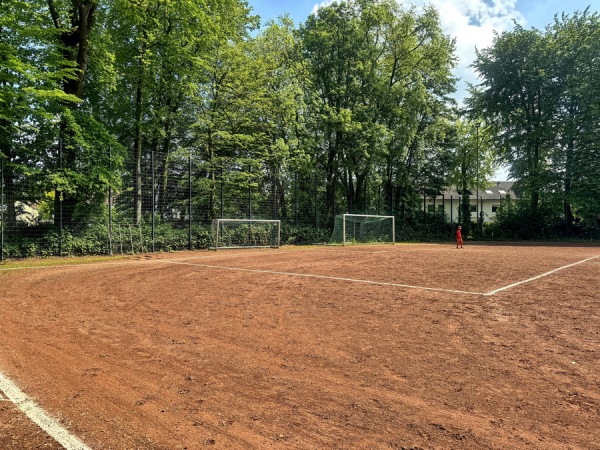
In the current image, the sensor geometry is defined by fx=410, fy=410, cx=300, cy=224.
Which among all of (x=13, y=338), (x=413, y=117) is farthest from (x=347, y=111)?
(x=13, y=338)

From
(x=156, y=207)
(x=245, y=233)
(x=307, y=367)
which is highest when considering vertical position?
(x=156, y=207)

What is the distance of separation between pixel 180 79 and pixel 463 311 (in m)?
19.4

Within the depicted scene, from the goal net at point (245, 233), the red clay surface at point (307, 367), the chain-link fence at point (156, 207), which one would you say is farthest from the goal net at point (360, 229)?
the red clay surface at point (307, 367)

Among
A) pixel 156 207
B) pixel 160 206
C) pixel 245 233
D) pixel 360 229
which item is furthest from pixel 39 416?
pixel 360 229

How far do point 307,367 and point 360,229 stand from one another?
82.9 ft

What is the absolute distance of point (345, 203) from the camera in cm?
3231

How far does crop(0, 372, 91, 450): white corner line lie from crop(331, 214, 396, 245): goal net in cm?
2349

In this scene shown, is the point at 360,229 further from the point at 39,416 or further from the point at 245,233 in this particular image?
the point at 39,416

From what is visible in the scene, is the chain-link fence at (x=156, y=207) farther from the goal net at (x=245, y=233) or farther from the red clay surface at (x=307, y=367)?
the red clay surface at (x=307, y=367)

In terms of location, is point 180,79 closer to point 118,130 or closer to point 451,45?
point 118,130

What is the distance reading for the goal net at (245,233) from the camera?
21.0 metres

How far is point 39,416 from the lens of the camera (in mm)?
3021

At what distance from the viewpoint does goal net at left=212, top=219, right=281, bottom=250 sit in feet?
69.1

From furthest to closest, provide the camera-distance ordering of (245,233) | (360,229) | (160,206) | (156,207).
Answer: (360,229)
(245,233)
(160,206)
(156,207)
